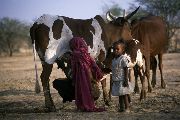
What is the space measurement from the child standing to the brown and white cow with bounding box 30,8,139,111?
1266 mm

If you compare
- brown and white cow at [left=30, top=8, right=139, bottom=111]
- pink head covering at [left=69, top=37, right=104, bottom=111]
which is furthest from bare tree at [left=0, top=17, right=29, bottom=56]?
pink head covering at [left=69, top=37, right=104, bottom=111]

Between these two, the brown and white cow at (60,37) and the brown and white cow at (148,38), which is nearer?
the brown and white cow at (60,37)

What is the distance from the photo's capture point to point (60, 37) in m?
8.63

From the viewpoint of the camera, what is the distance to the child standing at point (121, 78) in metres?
7.63

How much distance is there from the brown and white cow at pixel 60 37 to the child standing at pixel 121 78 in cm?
127

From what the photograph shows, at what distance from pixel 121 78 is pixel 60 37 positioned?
1.87m

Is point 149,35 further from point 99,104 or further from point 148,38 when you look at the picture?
point 99,104

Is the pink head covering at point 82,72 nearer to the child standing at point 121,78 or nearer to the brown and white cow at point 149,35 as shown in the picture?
the child standing at point 121,78

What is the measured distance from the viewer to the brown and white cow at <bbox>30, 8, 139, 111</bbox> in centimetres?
848

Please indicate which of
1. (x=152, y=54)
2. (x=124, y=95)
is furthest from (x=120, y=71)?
(x=152, y=54)

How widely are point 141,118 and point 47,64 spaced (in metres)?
2.64

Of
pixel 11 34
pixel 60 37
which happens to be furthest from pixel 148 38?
pixel 11 34

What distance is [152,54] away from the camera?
11.6 meters

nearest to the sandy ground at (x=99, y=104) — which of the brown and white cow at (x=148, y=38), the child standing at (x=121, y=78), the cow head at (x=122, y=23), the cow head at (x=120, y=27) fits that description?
the child standing at (x=121, y=78)
